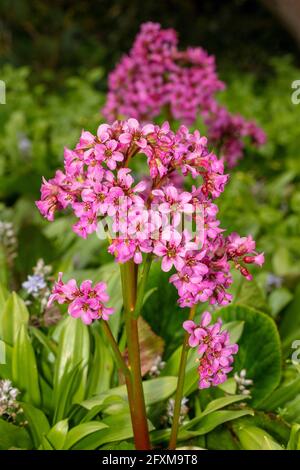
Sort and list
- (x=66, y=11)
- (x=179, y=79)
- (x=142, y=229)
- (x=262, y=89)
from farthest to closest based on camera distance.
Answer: (x=66, y=11) → (x=262, y=89) → (x=179, y=79) → (x=142, y=229)

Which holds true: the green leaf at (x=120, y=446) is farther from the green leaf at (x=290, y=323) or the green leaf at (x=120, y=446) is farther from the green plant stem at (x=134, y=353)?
the green leaf at (x=290, y=323)

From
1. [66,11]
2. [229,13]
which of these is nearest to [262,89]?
[229,13]

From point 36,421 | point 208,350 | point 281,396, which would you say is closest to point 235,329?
point 281,396

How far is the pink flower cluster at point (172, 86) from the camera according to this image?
388 cm

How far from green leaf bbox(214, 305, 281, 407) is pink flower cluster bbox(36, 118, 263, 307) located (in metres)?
0.71

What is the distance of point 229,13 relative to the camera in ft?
32.1

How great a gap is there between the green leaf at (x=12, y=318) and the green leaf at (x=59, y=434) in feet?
1.44

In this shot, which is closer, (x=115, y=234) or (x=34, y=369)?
(x=115, y=234)

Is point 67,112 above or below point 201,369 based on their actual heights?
above

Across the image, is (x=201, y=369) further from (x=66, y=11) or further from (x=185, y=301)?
(x=66, y=11)

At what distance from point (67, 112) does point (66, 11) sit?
2.92 meters
